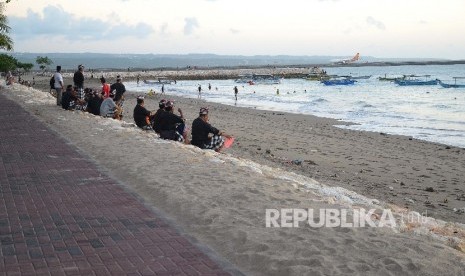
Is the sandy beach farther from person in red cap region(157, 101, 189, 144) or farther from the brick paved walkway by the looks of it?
person in red cap region(157, 101, 189, 144)

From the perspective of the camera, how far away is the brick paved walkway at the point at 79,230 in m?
4.98

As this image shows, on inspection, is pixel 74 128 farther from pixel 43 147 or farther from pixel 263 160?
pixel 263 160

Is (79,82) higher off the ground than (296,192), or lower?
higher

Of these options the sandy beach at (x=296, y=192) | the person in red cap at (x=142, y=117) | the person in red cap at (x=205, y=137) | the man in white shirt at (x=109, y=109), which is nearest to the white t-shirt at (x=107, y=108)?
the man in white shirt at (x=109, y=109)

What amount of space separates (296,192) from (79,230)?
3348mm

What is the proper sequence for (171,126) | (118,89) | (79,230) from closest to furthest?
(79,230) < (171,126) < (118,89)

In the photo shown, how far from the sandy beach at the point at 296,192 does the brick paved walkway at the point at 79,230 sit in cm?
35

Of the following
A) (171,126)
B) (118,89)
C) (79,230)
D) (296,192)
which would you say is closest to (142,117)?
(171,126)

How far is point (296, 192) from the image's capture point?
7.98 m

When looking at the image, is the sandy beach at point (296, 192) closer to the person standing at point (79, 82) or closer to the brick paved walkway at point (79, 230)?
the brick paved walkway at point (79, 230)

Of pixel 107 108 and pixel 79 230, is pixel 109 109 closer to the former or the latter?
pixel 107 108

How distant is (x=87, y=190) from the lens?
7.92m

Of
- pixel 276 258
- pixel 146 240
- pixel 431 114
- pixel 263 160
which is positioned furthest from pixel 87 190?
pixel 431 114

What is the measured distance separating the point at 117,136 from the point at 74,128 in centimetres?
212
